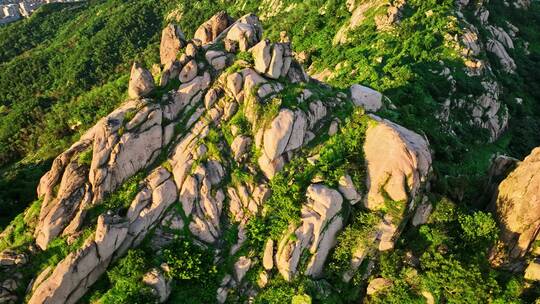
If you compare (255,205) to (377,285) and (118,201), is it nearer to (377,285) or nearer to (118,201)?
(118,201)

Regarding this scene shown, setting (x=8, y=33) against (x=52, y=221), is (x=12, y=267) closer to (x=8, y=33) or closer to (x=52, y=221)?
(x=52, y=221)

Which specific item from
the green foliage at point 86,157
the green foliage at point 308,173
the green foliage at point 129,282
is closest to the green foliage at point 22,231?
the green foliage at point 86,157

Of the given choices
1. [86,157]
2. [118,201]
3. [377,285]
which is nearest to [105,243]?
[118,201]

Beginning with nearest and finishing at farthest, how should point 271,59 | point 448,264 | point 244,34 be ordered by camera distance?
1. point 448,264
2. point 271,59
3. point 244,34

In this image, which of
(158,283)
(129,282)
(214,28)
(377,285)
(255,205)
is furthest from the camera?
(214,28)

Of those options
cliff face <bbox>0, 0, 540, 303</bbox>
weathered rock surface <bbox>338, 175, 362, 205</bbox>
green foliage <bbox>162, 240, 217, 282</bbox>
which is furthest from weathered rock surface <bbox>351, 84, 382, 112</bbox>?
green foliage <bbox>162, 240, 217, 282</bbox>

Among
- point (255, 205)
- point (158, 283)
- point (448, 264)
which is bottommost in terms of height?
point (448, 264)

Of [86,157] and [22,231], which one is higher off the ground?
[86,157]

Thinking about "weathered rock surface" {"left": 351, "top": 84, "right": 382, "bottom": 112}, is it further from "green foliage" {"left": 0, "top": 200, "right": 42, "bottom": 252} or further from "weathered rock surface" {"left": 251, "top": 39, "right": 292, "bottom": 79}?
"green foliage" {"left": 0, "top": 200, "right": 42, "bottom": 252}
